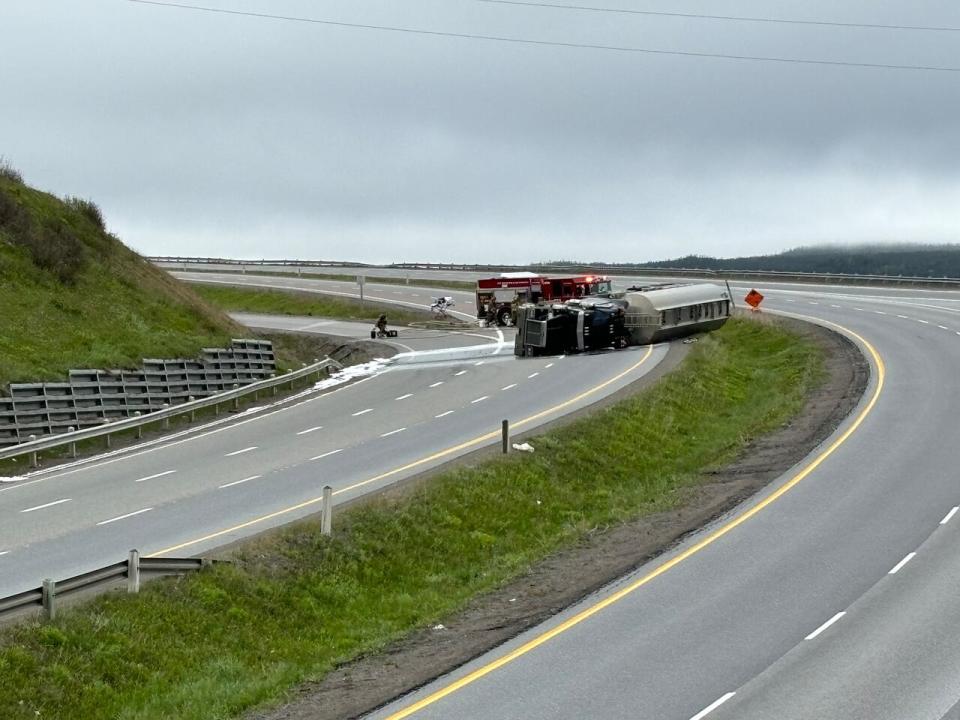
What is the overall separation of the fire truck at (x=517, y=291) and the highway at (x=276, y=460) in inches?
563

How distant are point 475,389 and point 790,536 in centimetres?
1842

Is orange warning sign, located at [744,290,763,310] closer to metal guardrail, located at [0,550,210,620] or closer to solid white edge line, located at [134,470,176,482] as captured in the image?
solid white edge line, located at [134,470,176,482]

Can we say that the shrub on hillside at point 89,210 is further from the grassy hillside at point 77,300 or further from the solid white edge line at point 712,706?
the solid white edge line at point 712,706

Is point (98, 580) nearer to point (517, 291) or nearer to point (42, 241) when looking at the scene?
point (42, 241)

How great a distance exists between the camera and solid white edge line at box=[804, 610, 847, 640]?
53.3ft

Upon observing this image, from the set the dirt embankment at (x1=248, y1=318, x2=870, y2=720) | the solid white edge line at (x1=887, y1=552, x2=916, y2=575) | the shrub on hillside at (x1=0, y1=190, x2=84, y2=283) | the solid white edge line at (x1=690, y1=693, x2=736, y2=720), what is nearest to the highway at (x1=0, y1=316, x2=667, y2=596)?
the dirt embankment at (x1=248, y1=318, x2=870, y2=720)

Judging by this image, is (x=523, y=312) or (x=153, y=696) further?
(x=523, y=312)

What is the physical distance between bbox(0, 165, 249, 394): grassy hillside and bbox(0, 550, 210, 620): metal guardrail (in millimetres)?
14201

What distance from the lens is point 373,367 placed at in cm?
4631

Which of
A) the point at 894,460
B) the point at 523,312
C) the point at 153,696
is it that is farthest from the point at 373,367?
the point at 153,696

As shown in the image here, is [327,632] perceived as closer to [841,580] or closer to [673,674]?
[673,674]

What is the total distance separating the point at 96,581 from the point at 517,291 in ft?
155

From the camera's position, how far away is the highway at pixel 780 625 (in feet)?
45.4

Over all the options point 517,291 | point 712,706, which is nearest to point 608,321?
point 517,291
